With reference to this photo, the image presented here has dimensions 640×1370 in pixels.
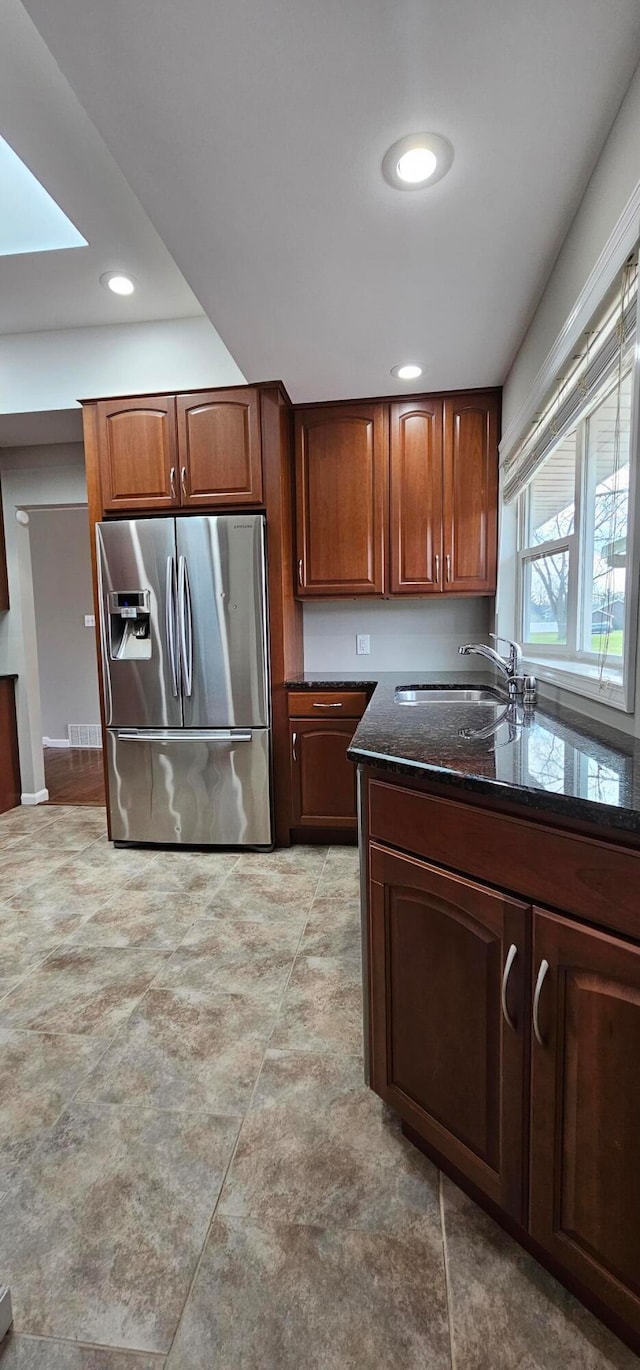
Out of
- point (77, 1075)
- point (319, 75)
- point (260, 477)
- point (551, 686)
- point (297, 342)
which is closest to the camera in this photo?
point (319, 75)

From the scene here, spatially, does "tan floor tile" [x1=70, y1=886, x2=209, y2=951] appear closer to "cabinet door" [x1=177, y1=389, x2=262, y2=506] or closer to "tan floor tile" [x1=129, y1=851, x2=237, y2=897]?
"tan floor tile" [x1=129, y1=851, x2=237, y2=897]

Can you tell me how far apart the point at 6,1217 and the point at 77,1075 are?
14.6 inches

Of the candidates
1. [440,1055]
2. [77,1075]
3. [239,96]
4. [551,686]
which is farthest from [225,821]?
[239,96]

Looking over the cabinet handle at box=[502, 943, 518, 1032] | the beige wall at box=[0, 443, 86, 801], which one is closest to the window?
the cabinet handle at box=[502, 943, 518, 1032]

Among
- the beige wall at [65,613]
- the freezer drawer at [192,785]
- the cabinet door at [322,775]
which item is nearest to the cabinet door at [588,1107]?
the cabinet door at [322,775]

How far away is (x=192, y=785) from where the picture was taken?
9.70 feet

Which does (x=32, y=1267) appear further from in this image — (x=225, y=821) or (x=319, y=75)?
(x=319, y=75)

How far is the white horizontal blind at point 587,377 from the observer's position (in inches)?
50.6

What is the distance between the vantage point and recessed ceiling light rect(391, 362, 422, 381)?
2586 mm

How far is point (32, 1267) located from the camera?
1031 mm

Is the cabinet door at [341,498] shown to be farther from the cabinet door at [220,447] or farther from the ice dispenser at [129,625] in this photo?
the ice dispenser at [129,625]

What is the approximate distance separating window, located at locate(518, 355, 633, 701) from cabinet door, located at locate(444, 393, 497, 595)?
280mm

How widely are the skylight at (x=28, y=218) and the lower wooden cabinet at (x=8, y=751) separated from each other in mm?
2468

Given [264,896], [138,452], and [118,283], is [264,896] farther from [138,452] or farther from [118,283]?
[118,283]
